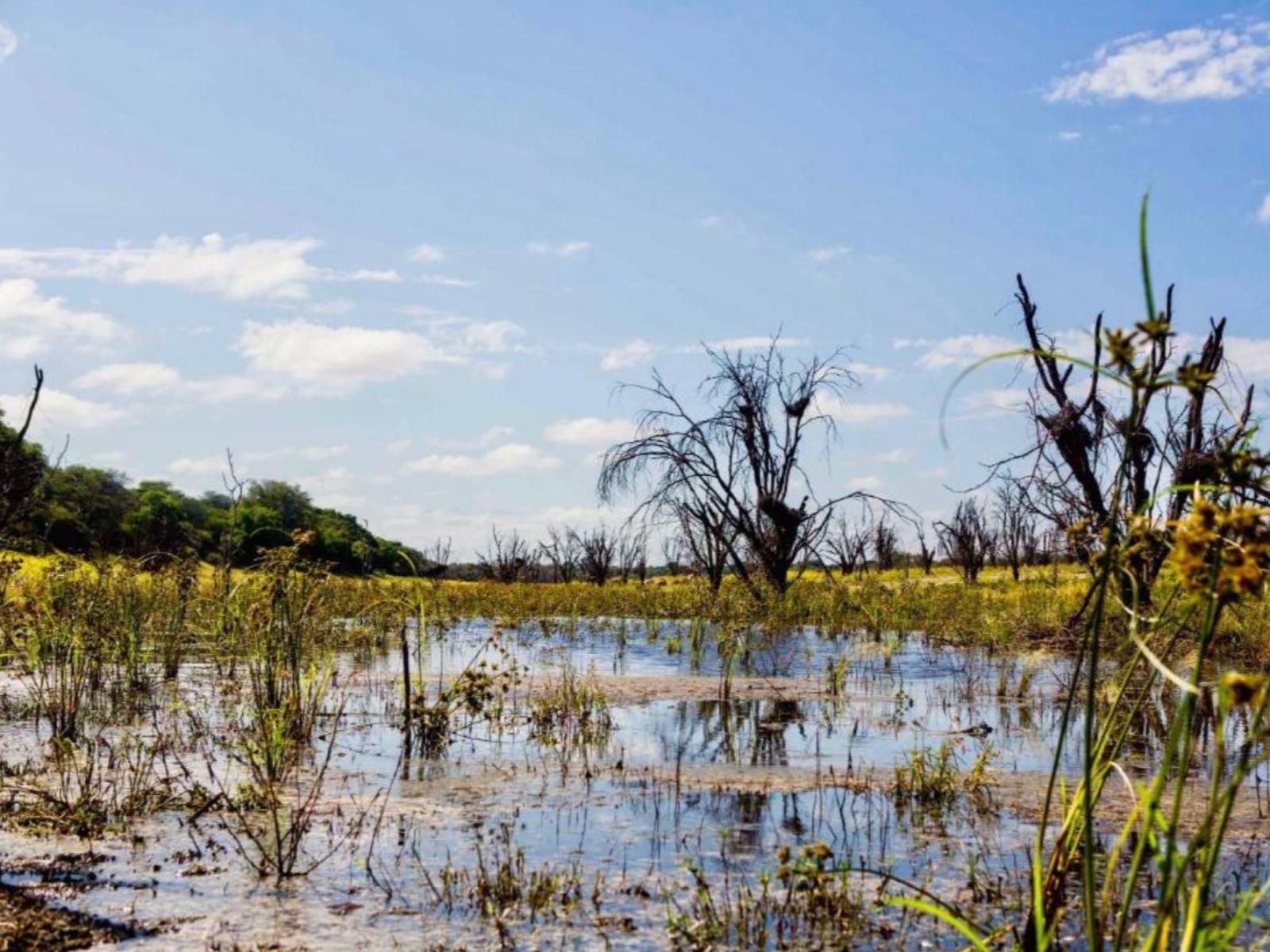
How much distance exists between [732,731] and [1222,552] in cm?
701

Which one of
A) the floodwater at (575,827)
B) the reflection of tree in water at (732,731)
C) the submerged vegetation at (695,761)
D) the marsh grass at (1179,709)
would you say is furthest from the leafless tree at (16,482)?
the marsh grass at (1179,709)

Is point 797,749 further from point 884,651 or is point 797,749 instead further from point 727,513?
point 727,513

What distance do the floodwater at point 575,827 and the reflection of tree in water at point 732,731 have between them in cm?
3

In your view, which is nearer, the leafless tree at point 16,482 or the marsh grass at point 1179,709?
the marsh grass at point 1179,709

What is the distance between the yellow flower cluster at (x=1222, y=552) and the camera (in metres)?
2.24

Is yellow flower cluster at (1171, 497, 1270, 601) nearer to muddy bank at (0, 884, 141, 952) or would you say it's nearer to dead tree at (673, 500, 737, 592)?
muddy bank at (0, 884, 141, 952)

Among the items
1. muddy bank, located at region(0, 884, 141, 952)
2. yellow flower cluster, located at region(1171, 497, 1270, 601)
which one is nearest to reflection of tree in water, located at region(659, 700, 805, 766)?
muddy bank, located at region(0, 884, 141, 952)

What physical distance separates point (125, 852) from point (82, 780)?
1207 mm

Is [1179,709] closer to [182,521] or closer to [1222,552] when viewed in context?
[1222,552]

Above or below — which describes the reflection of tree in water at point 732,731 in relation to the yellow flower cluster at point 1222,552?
below

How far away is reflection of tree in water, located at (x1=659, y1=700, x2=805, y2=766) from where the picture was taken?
26.5 ft

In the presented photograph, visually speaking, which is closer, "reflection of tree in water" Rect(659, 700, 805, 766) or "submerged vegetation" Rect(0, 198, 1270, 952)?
"submerged vegetation" Rect(0, 198, 1270, 952)

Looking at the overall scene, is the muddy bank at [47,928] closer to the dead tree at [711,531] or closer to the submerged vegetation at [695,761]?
the submerged vegetation at [695,761]

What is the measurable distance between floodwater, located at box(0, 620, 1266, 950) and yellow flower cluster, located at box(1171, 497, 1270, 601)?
42.9 inches
